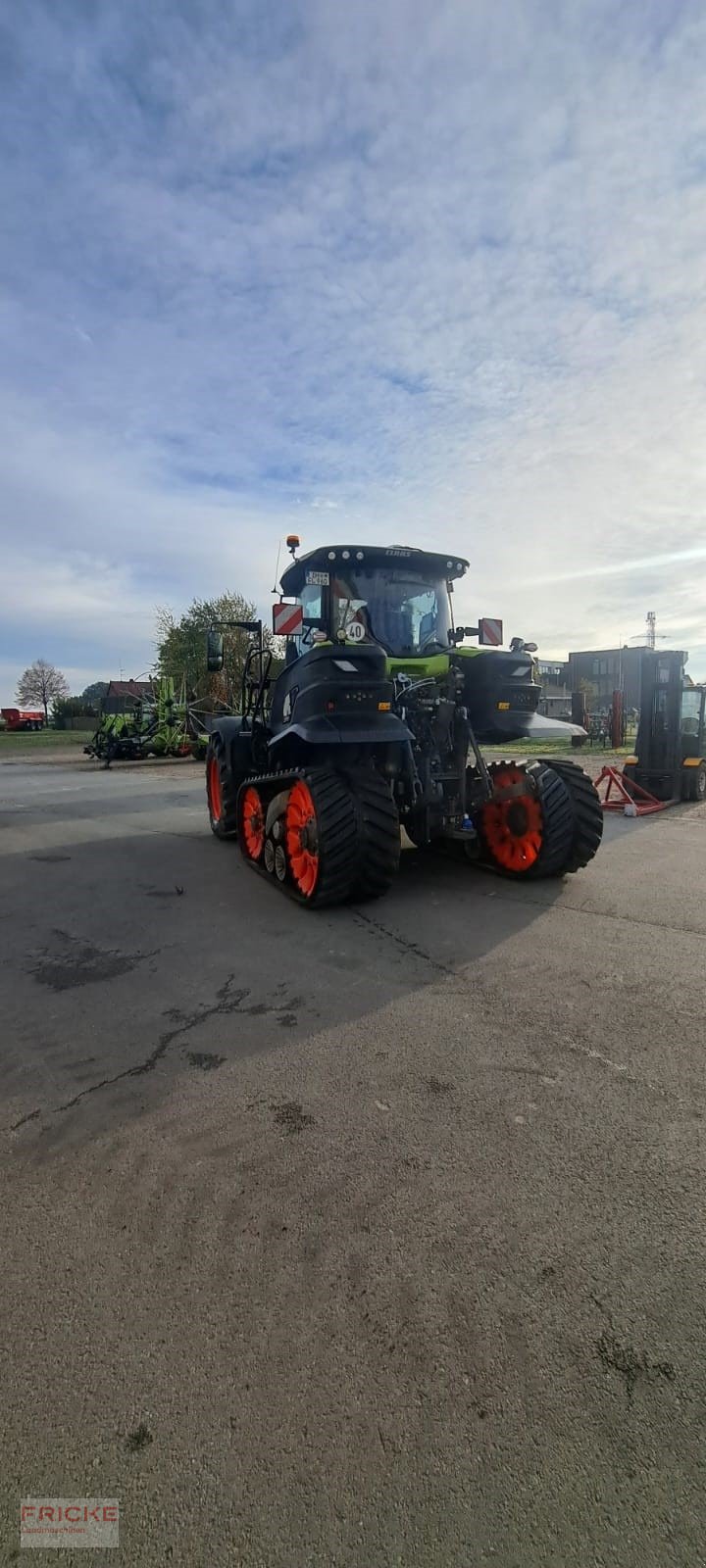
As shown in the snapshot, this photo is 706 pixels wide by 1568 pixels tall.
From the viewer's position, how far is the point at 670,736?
12.9 metres

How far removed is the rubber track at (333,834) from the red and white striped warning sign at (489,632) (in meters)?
2.17

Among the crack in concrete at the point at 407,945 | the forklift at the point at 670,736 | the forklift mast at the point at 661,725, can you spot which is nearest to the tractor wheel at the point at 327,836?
the crack in concrete at the point at 407,945

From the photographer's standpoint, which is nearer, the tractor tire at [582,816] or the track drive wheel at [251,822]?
the tractor tire at [582,816]

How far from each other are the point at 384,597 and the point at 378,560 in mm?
338

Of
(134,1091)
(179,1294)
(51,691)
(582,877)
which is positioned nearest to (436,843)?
(582,877)

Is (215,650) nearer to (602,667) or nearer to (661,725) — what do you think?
(661,725)

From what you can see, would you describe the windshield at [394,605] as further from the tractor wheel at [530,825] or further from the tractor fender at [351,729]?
the tractor wheel at [530,825]

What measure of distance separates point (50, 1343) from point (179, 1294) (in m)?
0.33

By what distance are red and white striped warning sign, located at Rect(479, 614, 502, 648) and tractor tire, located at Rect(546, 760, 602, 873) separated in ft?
4.33

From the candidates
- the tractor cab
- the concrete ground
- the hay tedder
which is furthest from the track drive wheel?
the hay tedder

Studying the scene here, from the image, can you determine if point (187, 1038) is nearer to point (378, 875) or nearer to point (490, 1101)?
point (490, 1101)

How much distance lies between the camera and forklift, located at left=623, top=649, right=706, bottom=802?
500 inches

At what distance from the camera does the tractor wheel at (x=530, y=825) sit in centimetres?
602

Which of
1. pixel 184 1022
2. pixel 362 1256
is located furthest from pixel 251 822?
pixel 362 1256
